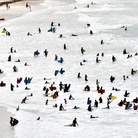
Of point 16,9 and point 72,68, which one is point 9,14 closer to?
point 16,9

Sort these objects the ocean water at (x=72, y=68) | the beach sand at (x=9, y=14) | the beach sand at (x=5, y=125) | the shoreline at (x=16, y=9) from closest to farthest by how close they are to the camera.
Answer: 1. the beach sand at (x=5, y=125)
2. the beach sand at (x=9, y=14)
3. the ocean water at (x=72, y=68)
4. the shoreline at (x=16, y=9)

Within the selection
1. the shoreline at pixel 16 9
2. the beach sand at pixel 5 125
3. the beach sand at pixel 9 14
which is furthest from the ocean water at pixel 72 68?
the shoreline at pixel 16 9

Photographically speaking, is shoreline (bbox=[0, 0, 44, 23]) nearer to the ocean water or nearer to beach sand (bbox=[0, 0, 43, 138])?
beach sand (bbox=[0, 0, 43, 138])

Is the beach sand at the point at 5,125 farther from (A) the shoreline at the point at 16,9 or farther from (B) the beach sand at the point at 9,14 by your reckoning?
(A) the shoreline at the point at 16,9

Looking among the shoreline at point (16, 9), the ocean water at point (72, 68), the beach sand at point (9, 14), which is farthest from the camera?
the shoreline at point (16, 9)

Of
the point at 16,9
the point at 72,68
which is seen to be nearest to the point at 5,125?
the point at 72,68

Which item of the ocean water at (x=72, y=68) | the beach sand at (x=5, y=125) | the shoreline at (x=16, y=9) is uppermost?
the beach sand at (x=5, y=125)

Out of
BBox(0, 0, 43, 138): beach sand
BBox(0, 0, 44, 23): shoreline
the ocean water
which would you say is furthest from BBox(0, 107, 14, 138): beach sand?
BBox(0, 0, 44, 23): shoreline
